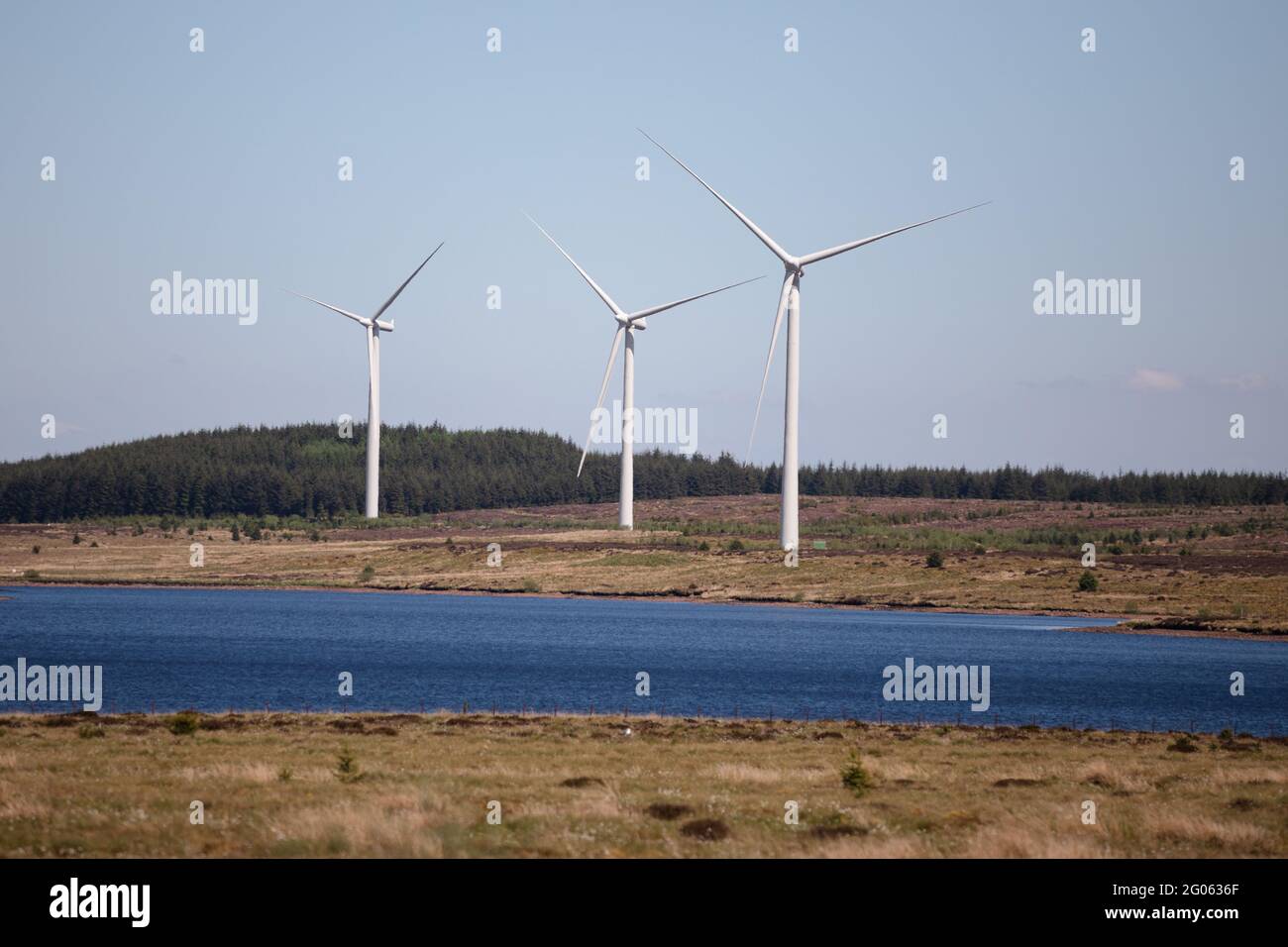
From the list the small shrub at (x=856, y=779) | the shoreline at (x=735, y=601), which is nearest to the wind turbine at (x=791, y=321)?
the shoreline at (x=735, y=601)

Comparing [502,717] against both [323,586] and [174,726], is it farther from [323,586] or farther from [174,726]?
[323,586]

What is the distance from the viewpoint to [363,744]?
42.2m

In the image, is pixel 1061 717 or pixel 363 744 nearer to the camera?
pixel 363 744

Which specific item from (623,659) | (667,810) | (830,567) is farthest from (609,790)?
(830,567)

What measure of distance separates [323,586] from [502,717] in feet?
369

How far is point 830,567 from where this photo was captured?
500ft

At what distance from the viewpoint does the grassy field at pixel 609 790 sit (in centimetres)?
2467

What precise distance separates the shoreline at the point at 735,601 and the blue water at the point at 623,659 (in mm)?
A: 980

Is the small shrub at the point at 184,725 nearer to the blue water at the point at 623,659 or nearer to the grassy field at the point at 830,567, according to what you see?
the blue water at the point at 623,659

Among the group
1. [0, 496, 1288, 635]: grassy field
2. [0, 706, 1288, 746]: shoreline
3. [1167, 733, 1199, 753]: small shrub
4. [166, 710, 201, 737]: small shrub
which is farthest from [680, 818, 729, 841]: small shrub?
[0, 496, 1288, 635]: grassy field

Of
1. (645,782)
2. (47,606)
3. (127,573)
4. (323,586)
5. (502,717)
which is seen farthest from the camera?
(127,573)

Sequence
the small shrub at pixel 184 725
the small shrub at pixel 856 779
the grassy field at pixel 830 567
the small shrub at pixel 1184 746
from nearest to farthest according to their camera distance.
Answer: the small shrub at pixel 856 779 → the small shrub at pixel 184 725 → the small shrub at pixel 1184 746 → the grassy field at pixel 830 567
